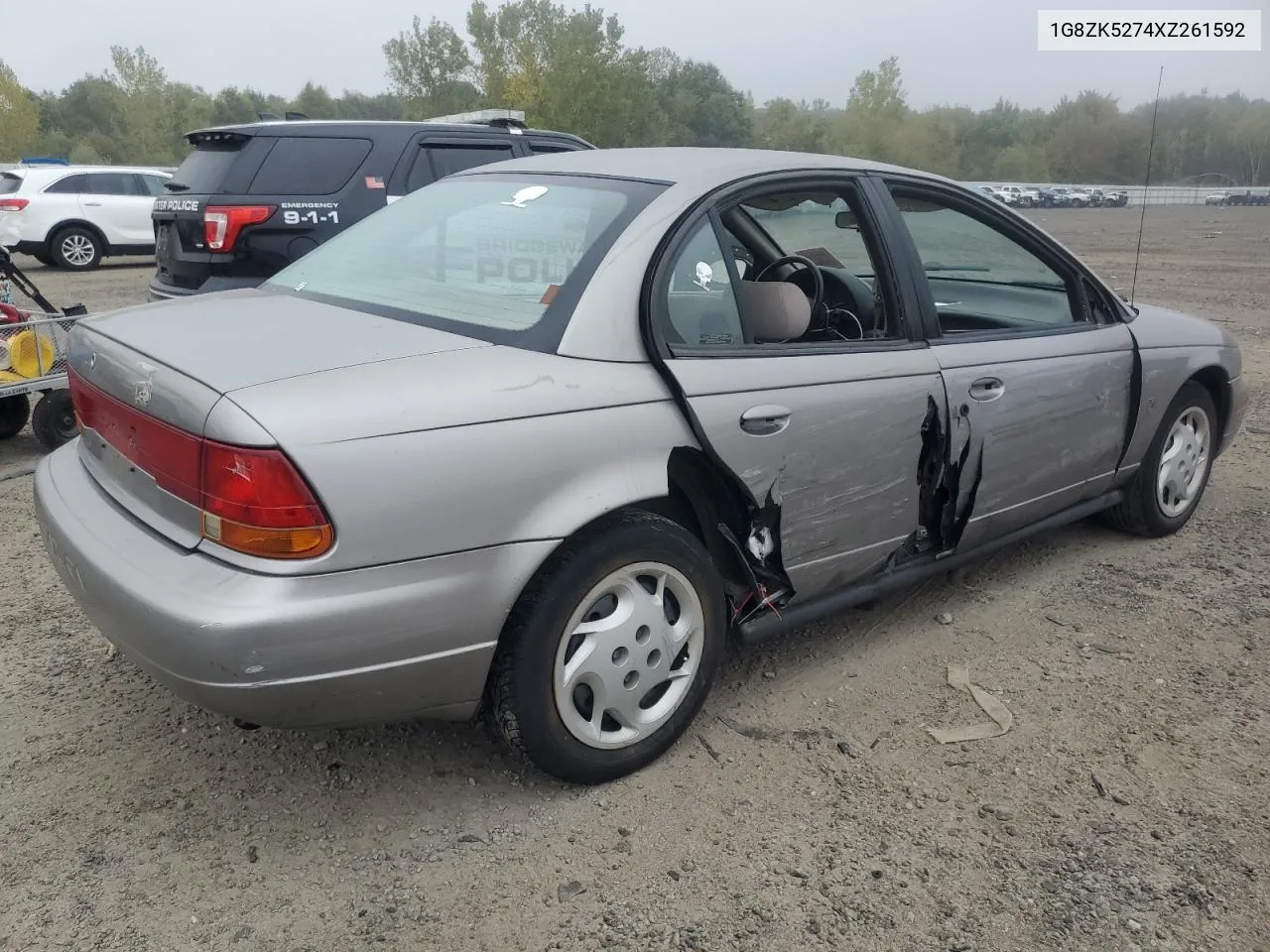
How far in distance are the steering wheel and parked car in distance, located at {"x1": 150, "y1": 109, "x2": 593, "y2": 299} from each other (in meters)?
3.86

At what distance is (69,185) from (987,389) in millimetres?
16523

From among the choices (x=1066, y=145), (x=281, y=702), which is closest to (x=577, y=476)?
(x=281, y=702)

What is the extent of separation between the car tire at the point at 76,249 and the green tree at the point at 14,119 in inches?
1472

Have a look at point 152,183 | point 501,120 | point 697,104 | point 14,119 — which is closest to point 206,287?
point 501,120

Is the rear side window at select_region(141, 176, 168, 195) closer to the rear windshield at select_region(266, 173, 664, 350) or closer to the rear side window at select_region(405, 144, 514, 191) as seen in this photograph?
the rear side window at select_region(405, 144, 514, 191)

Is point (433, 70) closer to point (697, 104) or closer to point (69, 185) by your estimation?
point (697, 104)

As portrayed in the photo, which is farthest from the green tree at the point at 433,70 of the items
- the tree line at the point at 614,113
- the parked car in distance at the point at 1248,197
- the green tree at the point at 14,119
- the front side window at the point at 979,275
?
the front side window at the point at 979,275

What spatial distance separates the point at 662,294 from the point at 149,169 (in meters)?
17.4

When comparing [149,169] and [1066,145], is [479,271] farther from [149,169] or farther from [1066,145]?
[1066,145]

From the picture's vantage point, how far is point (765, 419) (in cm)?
278

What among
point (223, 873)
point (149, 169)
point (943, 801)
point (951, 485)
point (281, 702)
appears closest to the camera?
point (281, 702)

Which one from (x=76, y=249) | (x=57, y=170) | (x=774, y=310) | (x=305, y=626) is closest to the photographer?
(x=305, y=626)

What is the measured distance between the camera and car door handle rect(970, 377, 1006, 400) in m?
3.33

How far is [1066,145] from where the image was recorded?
72.9m
